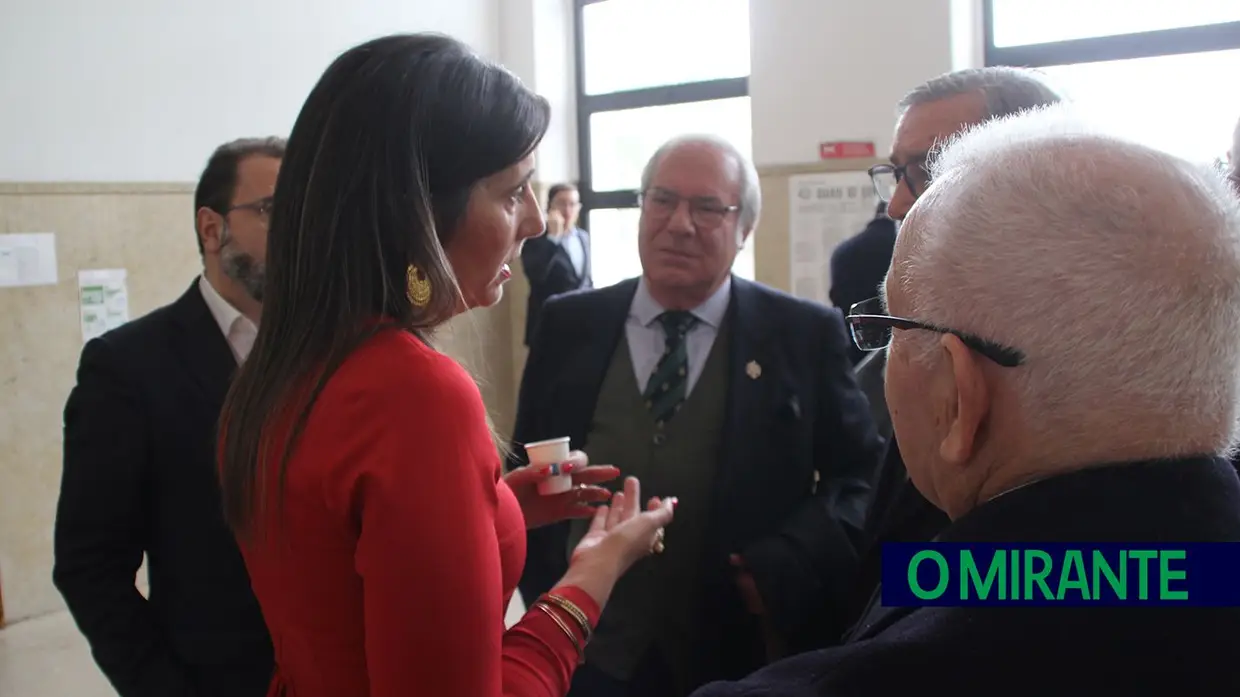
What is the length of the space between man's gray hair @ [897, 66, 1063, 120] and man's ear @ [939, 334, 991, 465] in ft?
3.08

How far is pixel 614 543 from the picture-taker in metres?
1.40

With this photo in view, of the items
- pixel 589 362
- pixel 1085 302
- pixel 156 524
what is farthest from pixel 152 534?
pixel 1085 302

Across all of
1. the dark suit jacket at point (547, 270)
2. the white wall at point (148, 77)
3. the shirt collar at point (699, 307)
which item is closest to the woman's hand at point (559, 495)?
the shirt collar at point (699, 307)

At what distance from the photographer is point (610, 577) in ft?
4.38

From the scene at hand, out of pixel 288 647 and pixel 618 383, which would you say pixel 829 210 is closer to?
pixel 618 383

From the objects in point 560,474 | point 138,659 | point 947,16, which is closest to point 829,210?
point 947,16

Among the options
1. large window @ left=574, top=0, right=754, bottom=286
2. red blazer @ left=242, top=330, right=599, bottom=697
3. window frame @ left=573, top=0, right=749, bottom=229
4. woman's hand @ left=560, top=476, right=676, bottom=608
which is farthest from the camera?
window frame @ left=573, top=0, right=749, bottom=229

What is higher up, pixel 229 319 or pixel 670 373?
pixel 229 319

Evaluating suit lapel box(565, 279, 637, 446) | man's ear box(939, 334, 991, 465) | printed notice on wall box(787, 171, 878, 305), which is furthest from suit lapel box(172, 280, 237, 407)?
printed notice on wall box(787, 171, 878, 305)

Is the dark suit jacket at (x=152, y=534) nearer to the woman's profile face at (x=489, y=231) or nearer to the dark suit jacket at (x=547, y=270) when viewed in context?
the woman's profile face at (x=489, y=231)

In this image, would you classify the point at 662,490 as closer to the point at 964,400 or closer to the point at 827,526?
the point at 827,526

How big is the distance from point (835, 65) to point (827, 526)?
11.7ft

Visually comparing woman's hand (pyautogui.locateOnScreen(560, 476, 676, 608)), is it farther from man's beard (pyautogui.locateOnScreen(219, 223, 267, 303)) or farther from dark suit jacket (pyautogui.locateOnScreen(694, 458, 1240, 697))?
man's beard (pyautogui.locateOnScreen(219, 223, 267, 303))

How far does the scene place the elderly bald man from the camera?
2.54ft
